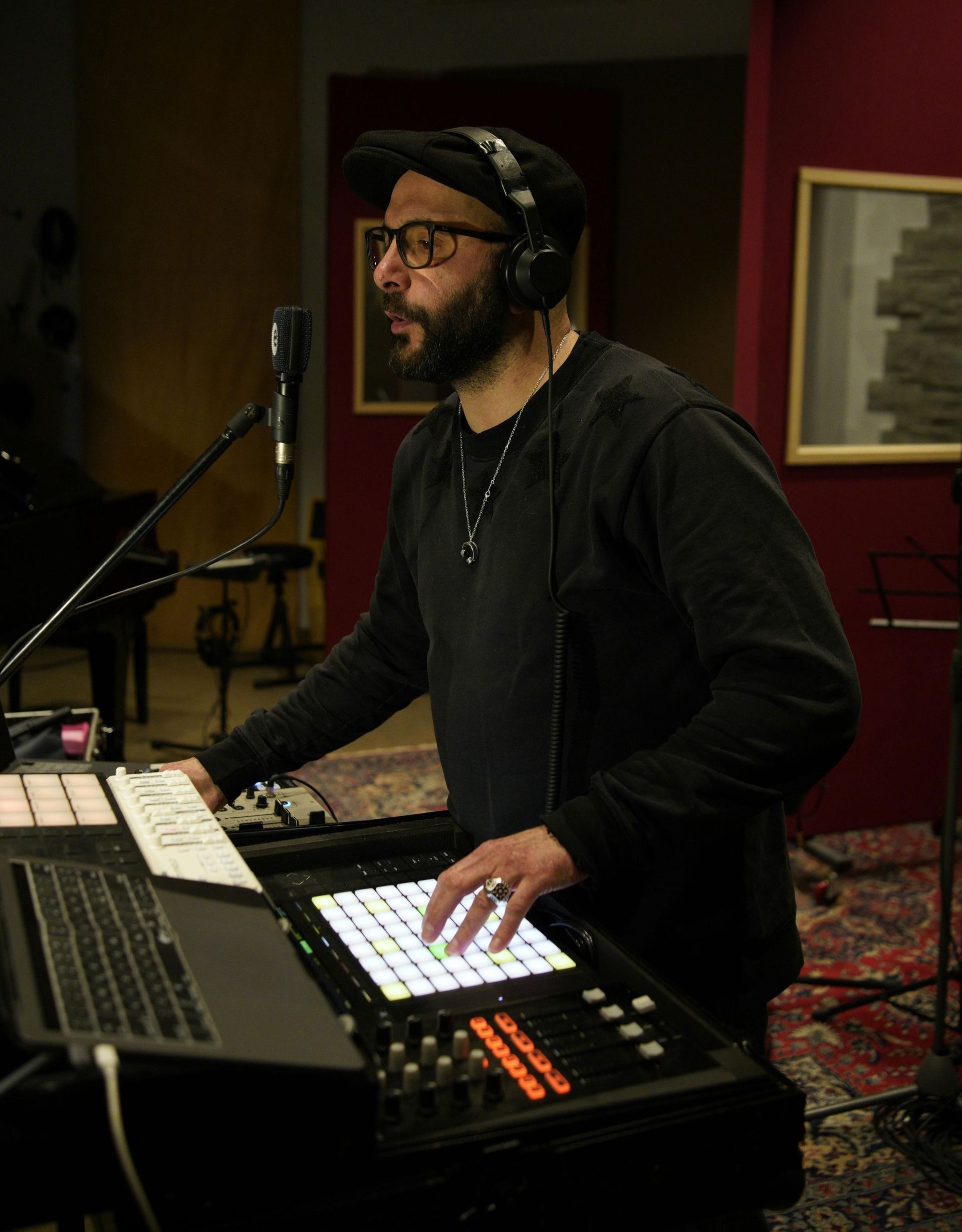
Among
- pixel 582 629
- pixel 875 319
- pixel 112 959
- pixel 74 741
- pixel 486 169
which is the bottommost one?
pixel 74 741

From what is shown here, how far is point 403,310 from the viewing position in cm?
135

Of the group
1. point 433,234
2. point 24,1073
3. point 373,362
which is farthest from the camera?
point 373,362

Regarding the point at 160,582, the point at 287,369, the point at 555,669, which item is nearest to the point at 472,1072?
the point at 555,669

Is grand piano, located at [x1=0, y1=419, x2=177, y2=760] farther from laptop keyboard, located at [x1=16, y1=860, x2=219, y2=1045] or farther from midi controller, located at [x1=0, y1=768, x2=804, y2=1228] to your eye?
laptop keyboard, located at [x1=16, y1=860, x2=219, y2=1045]

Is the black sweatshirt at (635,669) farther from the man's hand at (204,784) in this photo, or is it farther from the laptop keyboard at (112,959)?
the laptop keyboard at (112,959)

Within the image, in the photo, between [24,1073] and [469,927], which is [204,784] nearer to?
[469,927]

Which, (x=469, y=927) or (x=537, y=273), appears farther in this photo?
(x=537, y=273)

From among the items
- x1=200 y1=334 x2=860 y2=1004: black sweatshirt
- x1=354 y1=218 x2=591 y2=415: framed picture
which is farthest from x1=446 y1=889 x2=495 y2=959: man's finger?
x1=354 y1=218 x2=591 y2=415: framed picture

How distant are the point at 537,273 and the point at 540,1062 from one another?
79cm

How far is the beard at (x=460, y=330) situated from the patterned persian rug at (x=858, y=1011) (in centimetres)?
110

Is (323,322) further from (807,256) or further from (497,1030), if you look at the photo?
(497,1030)

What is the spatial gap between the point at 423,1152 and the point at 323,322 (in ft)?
19.6

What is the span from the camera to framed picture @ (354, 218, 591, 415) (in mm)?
5406

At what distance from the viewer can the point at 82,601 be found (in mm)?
1224
